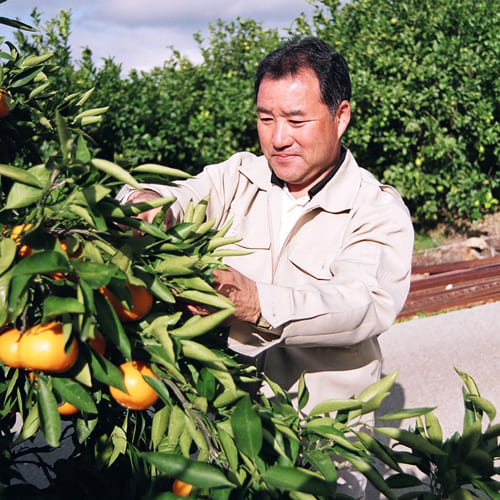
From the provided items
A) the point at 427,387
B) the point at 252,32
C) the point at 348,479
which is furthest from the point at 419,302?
the point at 252,32

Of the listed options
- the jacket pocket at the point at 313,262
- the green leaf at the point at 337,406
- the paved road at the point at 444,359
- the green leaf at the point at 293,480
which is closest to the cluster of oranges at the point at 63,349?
the green leaf at the point at 293,480

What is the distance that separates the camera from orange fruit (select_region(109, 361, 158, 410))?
1127mm

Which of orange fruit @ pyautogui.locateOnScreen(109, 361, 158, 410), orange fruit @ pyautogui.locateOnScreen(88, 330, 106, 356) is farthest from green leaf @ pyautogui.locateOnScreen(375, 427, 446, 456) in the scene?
orange fruit @ pyautogui.locateOnScreen(88, 330, 106, 356)

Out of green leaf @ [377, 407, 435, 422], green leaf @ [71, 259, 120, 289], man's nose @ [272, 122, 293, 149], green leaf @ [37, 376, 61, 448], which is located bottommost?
green leaf @ [377, 407, 435, 422]

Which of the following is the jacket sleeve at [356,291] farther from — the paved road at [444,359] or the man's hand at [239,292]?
the paved road at [444,359]

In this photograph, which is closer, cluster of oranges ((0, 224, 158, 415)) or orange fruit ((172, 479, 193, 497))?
cluster of oranges ((0, 224, 158, 415))

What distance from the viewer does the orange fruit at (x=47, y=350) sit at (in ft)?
3.33

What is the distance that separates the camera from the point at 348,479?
7.01ft

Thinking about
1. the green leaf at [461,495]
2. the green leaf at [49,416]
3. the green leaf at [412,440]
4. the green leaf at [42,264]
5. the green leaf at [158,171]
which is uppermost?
the green leaf at [158,171]

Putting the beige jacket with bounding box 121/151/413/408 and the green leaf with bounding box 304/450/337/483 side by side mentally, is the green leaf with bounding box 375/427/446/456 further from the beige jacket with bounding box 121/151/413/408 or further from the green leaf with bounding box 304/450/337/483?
the beige jacket with bounding box 121/151/413/408

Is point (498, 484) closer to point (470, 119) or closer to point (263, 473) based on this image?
point (263, 473)

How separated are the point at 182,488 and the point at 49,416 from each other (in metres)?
0.29

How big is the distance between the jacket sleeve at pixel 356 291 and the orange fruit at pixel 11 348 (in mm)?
598

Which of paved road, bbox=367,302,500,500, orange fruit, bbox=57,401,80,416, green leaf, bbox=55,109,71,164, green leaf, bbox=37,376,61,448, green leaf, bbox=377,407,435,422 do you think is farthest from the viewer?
paved road, bbox=367,302,500,500
